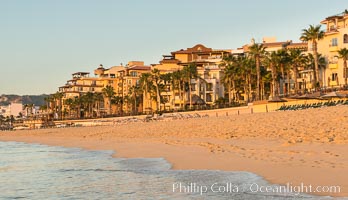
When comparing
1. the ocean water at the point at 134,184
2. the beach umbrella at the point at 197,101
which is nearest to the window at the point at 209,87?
the beach umbrella at the point at 197,101

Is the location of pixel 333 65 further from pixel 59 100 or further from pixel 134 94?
pixel 59 100

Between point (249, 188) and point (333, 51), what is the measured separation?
219ft

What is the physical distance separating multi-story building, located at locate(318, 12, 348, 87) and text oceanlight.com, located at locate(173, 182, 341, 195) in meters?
61.4

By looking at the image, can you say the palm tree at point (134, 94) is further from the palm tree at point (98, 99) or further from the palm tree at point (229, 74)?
the palm tree at point (229, 74)

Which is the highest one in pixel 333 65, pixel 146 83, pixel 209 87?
pixel 333 65

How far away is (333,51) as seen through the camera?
7150 cm

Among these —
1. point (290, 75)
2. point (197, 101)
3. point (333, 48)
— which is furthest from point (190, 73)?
point (333, 48)

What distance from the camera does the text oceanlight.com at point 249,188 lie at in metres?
8.74

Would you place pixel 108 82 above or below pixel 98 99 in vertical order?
above

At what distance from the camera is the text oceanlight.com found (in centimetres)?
874

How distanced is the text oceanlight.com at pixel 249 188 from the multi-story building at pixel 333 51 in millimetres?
61393

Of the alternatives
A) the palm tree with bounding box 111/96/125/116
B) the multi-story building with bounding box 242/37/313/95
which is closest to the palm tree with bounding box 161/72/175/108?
the multi-story building with bounding box 242/37/313/95

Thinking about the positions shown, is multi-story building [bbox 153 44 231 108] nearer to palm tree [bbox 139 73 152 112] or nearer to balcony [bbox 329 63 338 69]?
palm tree [bbox 139 73 152 112]

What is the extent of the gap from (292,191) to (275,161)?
4293 millimetres
